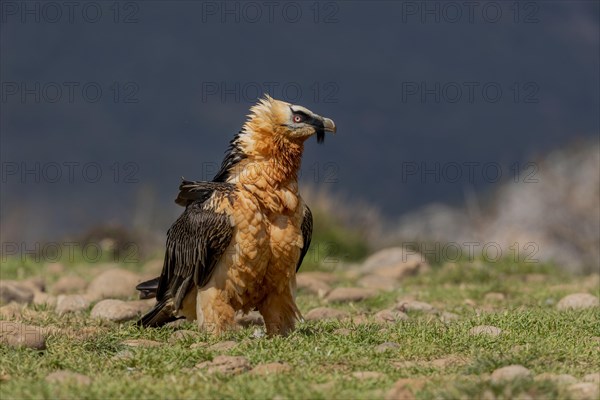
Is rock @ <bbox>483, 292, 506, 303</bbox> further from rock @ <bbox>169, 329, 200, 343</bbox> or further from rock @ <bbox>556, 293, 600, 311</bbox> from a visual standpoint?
rock @ <bbox>169, 329, 200, 343</bbox>

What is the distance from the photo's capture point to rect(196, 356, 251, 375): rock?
618cm

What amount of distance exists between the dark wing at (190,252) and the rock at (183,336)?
16.0 inches

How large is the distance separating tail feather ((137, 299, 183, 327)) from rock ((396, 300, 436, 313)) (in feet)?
8.26

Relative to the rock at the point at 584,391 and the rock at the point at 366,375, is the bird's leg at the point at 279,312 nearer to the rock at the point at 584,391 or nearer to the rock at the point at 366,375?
the rock at the point at 366,375

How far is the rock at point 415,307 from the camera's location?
10.2 metres

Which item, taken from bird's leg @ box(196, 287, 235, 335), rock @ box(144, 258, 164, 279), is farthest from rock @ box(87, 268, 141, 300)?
bird's leg @ box(196, 287, 235, 335)

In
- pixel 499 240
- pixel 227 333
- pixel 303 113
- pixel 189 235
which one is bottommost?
pixel 499 240

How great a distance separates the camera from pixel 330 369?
252 inches

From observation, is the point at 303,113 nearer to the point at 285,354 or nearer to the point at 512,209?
the point at 285,354

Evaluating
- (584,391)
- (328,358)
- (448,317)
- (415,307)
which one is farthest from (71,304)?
(584,391)

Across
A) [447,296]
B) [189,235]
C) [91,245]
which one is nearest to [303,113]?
[189,235]

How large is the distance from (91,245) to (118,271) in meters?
5.55

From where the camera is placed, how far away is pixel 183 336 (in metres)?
7.64

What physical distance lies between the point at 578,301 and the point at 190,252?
4.32m
